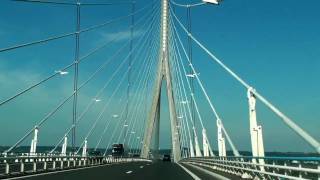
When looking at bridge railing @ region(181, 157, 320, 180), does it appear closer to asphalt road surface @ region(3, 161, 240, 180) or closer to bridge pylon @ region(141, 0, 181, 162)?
asphalt road surface @ region(3, 161, 240, 180)

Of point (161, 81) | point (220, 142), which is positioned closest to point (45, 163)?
point (220, 142)

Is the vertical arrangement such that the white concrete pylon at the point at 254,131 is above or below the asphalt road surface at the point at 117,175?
above

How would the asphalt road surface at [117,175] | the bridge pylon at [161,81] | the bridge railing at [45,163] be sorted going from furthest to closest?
the bridge pylon at [161,81] < the bridge railing at [45,163] < the asphalt road surface at [117,175]

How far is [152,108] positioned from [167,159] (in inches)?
1355

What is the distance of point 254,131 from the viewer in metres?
19.4

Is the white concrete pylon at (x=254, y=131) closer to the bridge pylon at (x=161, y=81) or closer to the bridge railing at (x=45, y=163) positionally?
the bridge railing at (x=45, y=163)

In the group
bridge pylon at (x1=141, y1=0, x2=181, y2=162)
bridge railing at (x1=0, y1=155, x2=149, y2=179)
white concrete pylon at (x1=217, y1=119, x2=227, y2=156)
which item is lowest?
bridge railing at (x1=0, y1=155, x2=149, y2=179)

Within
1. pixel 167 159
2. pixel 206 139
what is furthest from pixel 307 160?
pixel 167 159

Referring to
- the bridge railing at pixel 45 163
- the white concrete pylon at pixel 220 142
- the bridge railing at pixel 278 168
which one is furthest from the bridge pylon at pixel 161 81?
the bridge railing at pixel 278 168

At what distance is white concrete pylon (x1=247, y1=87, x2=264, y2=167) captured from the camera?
63.0 ft

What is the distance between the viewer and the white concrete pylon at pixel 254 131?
19203 mm

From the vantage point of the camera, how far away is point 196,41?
3512 centimetres

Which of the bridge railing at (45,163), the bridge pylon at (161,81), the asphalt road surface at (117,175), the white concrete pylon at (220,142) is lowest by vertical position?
the asphalt road surface at (117,175)

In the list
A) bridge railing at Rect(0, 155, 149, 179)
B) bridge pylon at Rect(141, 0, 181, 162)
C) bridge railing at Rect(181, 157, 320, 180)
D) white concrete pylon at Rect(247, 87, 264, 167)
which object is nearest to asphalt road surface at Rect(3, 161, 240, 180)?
bridge railing at Rect(0, 155, 149, 179)
